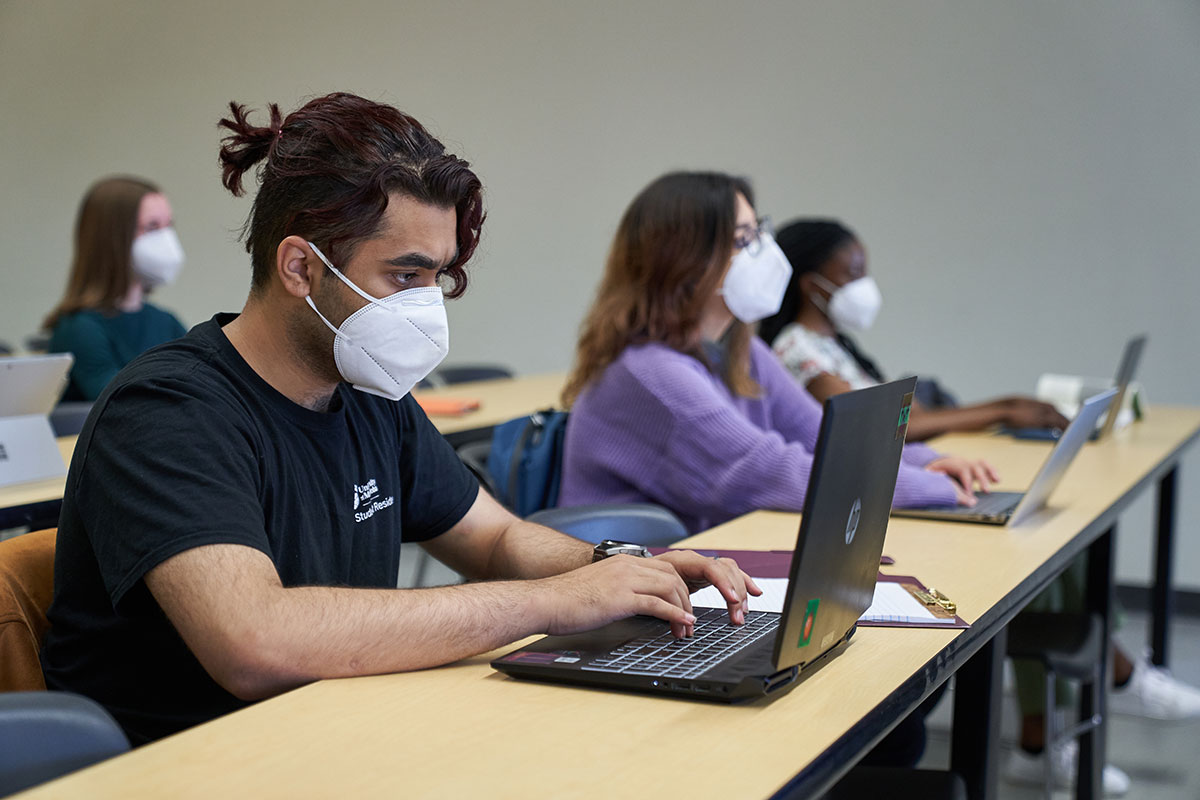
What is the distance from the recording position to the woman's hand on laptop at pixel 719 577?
129 centimetres

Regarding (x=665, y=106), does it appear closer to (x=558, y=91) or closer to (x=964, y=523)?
(x=558, y=91)

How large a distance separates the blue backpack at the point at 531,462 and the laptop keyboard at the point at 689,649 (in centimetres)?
107

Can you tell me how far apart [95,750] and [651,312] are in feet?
4.93

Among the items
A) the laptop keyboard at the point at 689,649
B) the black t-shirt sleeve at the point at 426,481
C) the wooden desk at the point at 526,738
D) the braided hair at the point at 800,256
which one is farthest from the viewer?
the braided hair at the point at 800,256

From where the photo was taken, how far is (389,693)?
1098 mm

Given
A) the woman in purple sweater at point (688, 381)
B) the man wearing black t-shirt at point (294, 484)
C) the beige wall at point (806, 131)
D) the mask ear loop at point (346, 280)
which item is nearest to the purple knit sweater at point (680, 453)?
the woman in purple sweater at point (688, 381)

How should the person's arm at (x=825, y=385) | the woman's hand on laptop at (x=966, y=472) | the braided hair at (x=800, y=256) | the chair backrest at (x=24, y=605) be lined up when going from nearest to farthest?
the chair backrest at (x=24, y=605)
the woman's hand on laptop at (x=966, y=472)
the person's arm at (x=825, y=385)
the braided hair at (x=800, y=256)

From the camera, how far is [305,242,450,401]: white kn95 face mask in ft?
4.36

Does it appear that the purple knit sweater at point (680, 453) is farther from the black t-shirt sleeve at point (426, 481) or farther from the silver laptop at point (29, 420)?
the silver laptop at point (29, 420)

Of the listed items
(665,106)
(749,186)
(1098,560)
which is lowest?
(1098,560)


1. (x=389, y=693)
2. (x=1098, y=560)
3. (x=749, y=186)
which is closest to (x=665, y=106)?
(x=749, y=186)

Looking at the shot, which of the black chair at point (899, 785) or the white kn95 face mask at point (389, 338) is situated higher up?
the white kn95 face mask at point (389, 338)

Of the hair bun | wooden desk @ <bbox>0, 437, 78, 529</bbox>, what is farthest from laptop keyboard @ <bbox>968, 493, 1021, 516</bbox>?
wooden desk @ <bbox>0, 437, 78, 529</bbox>

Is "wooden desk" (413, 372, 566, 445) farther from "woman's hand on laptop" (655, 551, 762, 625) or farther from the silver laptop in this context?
"woman's hand on laptop" (655, 551, 762, 625)
